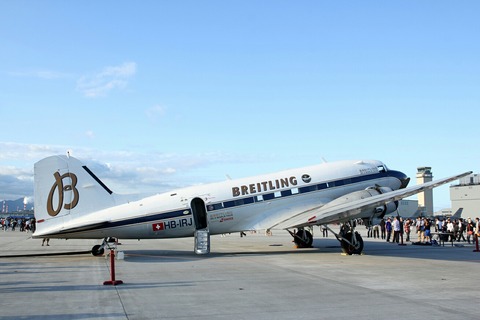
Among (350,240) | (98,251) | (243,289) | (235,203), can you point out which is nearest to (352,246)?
(350,240)

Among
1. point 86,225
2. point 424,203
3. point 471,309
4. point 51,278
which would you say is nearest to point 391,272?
point 471,309

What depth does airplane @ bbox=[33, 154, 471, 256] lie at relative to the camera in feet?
60.0

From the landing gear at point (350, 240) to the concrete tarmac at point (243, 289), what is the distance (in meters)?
2.51

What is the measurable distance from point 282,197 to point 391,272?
26.1ft

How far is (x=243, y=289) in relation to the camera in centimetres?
1123

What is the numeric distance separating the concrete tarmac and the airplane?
179 centimetres

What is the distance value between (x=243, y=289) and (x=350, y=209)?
903cm

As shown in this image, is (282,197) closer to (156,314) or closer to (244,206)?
(244,206)

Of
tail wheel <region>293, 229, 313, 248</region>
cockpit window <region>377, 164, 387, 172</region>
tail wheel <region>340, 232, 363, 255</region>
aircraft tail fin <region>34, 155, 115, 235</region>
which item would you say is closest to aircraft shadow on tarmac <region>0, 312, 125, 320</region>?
aircraft tail fin <region>34, 155, 115, 235</region>

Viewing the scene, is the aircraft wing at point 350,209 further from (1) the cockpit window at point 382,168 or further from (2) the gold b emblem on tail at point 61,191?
(2) the gold b emblem on tail at point 61,191

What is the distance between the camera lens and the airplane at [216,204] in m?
18.3

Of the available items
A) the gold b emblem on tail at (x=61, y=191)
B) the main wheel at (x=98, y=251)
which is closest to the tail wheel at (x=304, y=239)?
the main wheel at (x=98, y=251)

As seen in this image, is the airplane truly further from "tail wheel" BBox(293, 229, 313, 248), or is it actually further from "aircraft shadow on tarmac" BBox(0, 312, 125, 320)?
"aircraft shadow on tarmac" BBox(0, 312, 125, 320)

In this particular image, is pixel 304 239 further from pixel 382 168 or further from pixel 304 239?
pixel 382 168
